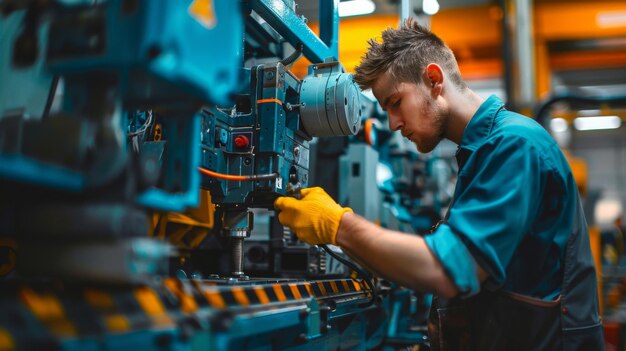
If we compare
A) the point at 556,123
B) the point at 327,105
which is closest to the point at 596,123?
the point at 556,123

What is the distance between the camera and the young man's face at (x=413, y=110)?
2076 millimetres

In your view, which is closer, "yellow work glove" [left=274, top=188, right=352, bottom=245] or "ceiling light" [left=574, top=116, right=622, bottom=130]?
"yellow work glove" [left=274, top=188, right=352, bottom=245]

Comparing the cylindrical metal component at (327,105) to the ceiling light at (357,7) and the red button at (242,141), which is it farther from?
the ceiling light at (357,7)

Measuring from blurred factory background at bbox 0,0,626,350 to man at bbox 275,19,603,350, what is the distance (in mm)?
238

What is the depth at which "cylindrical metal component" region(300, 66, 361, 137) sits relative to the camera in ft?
7.02

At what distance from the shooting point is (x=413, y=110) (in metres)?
2.09

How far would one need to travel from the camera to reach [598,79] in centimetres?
1254

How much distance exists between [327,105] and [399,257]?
0.76 m

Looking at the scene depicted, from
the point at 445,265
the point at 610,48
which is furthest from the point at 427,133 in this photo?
the point at 610,48

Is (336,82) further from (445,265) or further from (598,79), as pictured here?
(598,79)

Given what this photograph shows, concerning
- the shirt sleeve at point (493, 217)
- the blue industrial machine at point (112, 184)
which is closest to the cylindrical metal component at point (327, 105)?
the shirt sleeve at point (493, 217)

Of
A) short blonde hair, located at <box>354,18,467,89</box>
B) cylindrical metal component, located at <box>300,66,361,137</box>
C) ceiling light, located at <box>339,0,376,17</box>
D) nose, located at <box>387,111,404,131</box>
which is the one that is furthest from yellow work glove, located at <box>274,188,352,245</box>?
ceiling light, located at <box>339,0,376,17</box>

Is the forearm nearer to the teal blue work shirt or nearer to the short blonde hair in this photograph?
the teal blue work shirt

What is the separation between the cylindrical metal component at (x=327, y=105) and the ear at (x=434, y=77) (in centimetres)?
33
